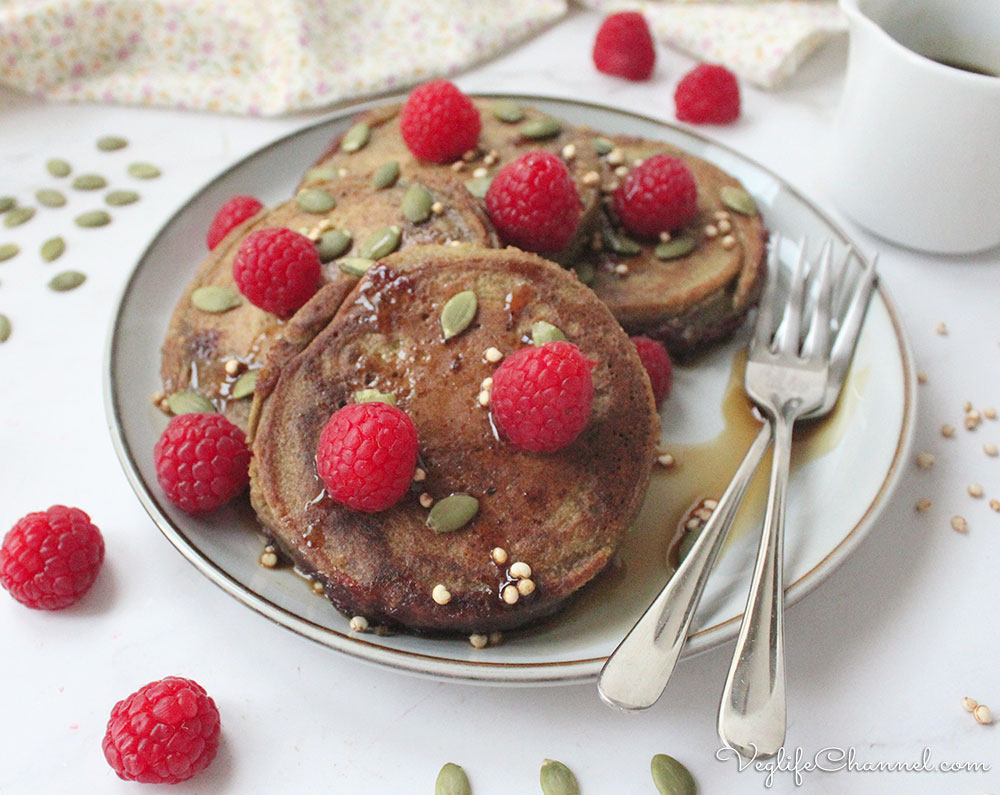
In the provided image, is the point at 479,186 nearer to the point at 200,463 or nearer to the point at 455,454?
the point at 455,454

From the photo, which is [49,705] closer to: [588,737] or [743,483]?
[588,737]

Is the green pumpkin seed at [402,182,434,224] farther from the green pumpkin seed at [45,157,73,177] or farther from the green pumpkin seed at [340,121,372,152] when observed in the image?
the green pumpkin seed at [45,157,73,177]

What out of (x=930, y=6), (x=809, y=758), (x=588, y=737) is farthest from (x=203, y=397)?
(x=930, y=6)

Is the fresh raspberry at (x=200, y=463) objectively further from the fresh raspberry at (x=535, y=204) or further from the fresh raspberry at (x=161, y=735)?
the fresh raspberry at (x=535, y=204)

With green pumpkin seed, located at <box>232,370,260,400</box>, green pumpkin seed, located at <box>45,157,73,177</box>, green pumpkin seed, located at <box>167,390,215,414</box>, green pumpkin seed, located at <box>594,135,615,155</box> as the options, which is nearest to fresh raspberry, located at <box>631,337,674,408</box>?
green pumpkin seed, located at <box>594,135,615,155</box>

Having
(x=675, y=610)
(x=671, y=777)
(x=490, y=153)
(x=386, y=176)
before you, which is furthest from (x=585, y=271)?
(x=671, y=777)

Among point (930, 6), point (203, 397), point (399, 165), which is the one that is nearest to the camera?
point (203, 397)
